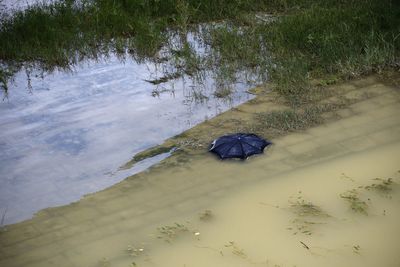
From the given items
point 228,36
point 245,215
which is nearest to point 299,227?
point 245,215

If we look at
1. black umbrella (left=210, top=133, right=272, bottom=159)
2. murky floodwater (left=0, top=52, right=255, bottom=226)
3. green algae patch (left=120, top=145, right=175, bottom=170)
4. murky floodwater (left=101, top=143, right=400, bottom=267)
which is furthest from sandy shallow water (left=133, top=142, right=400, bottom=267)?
murky floodwater (left=0, top=52, right=255, bottom=226)

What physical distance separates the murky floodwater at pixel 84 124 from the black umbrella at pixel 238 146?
2.24 feet

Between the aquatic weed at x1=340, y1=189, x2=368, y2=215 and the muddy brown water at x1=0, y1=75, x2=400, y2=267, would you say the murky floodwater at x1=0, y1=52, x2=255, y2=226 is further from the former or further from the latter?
the aquatic weed at x1=340, y1=189, x2=368, y2=215

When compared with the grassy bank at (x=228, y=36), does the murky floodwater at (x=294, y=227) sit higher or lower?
lower

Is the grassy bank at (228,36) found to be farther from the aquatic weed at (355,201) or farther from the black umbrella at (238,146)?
the aquatic weed at (355,201)

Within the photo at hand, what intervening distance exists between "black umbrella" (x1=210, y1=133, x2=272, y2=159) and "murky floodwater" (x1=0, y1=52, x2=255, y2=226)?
2.24 ft

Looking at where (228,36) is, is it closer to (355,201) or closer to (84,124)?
(84,124)

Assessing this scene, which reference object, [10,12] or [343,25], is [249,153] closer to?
[343,25]

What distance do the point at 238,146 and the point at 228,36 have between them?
11.1 ft

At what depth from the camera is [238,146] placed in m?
5.14

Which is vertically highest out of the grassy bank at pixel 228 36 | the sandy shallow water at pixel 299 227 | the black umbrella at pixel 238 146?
the grassy bank at pixel 228 36

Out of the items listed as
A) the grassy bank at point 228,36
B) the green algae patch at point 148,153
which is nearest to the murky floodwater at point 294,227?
the green algae patch at point 148,153

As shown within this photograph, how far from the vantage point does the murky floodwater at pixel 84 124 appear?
505 cm

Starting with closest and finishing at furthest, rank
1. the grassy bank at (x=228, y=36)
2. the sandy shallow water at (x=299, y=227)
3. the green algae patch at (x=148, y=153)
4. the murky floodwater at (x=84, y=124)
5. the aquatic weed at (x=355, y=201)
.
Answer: the sandy shallow water at (x=299, y=227) < the aquatic weed at (x=355, y=201) < the murky floodwater at (x=84, y=124) < the green algae patch at (x=148, y=153) < the grassy bank at (x=228, y=36)
